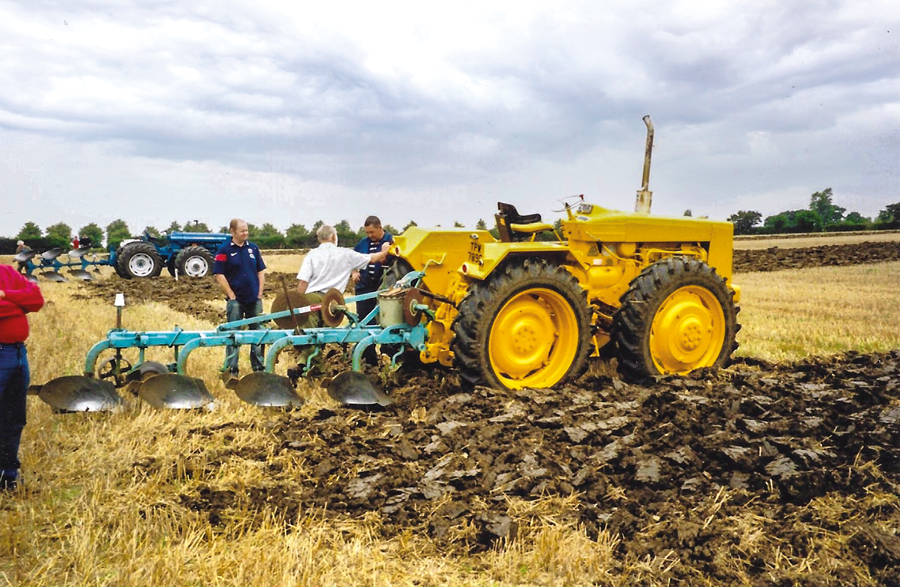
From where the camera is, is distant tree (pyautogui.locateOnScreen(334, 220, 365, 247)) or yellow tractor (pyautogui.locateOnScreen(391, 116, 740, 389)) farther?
distant tree (pyautogui.locateOnScreen(334, 220, 365, 247))

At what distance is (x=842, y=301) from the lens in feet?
37.9

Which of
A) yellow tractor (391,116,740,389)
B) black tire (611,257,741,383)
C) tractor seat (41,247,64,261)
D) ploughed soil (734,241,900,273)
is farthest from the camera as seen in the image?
ploughed soil (734,241,900,273)

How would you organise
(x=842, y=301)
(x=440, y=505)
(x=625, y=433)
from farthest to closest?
(x=842, y=301) < (x=625, y=433) < (x=440, y=505)

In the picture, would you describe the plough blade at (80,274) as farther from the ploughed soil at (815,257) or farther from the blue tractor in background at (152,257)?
the ploughed soil at (815,257)

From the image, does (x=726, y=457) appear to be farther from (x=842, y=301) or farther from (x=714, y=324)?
(x=842, y=301)

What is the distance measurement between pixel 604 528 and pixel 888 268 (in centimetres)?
1859

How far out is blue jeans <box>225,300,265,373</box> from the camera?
20.2 ft

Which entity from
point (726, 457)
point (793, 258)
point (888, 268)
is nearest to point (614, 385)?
point (726, 457)

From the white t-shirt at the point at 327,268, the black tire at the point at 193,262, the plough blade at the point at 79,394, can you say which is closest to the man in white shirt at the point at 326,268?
Result: the white t-shirt at the point at 327,268

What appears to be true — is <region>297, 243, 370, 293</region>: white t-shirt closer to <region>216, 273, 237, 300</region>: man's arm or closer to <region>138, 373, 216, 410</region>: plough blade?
<region>216, 273, 237, 300</region>: man's arm

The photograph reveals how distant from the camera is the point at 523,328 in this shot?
5688 millimetres

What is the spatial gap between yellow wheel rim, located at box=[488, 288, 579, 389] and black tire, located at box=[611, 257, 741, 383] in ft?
1.67

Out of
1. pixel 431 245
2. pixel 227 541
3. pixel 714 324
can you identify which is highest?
pixel 431 245

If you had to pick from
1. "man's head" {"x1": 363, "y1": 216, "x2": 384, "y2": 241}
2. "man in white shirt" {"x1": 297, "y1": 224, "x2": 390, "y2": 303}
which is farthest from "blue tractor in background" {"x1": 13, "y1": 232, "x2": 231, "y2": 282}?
"man in white shirt" {"x1": 297, "y1": 224, "x2": 390, "y2": 303}
